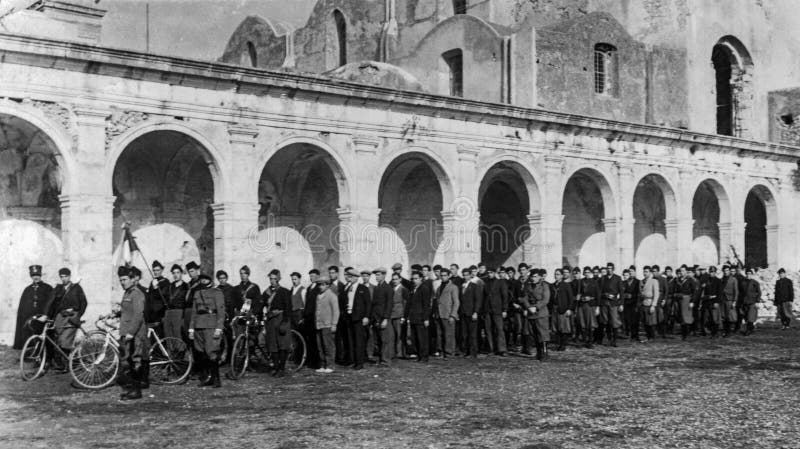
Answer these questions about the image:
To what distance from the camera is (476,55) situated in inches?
1005

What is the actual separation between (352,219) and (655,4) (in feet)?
54.3

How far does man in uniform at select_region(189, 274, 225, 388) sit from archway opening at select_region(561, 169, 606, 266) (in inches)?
596

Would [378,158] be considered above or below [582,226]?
above

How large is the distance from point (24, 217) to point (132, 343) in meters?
7.38

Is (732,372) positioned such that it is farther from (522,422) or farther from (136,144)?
(136,144)

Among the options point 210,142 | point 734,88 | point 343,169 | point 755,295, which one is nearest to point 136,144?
point 210,142

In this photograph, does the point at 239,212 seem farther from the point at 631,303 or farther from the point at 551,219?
the point at 551,219

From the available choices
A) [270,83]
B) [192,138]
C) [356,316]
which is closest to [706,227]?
[270,83]

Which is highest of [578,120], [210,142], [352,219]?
[578,120]

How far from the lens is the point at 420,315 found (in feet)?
45.4

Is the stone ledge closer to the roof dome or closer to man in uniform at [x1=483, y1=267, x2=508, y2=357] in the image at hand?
the roof dome

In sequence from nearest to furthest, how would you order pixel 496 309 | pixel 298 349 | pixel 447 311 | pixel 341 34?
pixel 298 349
pixel 447 311
pixel 496 309
pixel 341 34

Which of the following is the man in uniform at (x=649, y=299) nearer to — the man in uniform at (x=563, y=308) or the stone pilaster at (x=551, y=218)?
the man in uniform at (x=563, y=308)

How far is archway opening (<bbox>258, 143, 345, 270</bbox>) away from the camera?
19.5 m
